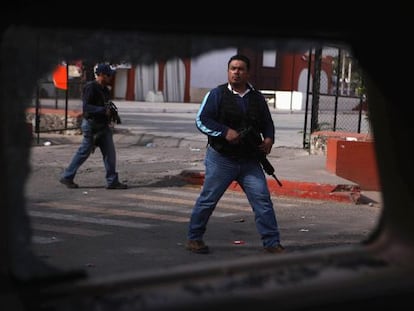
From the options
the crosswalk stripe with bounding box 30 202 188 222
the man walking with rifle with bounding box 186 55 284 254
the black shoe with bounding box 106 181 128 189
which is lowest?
the crosswalk stripe with bounding box 30 202 188 222

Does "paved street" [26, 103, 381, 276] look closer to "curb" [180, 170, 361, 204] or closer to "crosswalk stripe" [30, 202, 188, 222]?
"crosswalk stripe" [30, 202, 188, 222]

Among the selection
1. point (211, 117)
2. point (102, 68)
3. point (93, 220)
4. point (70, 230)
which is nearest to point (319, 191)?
point (93, 220)

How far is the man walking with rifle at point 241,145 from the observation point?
18.0 ft

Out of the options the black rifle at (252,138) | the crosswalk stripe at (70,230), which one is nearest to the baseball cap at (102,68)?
the black rifle at (252,138)

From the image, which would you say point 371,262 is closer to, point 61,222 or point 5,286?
point 5,286

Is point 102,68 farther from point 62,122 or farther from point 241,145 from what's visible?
point 62,122

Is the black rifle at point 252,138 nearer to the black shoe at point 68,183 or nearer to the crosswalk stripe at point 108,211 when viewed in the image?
the crosswalk stripe at point 108,211

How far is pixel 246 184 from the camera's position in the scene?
5574 millimetres

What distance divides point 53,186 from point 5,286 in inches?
295

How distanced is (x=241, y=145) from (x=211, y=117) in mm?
331

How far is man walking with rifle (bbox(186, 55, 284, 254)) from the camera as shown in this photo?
550 cm

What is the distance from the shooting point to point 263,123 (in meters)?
5.60

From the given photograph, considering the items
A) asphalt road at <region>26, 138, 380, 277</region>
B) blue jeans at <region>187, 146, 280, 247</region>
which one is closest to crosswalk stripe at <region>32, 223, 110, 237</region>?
asphalt road at <region>26, 138, 380, 277</region>

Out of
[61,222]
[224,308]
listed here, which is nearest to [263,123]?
[61,222]
